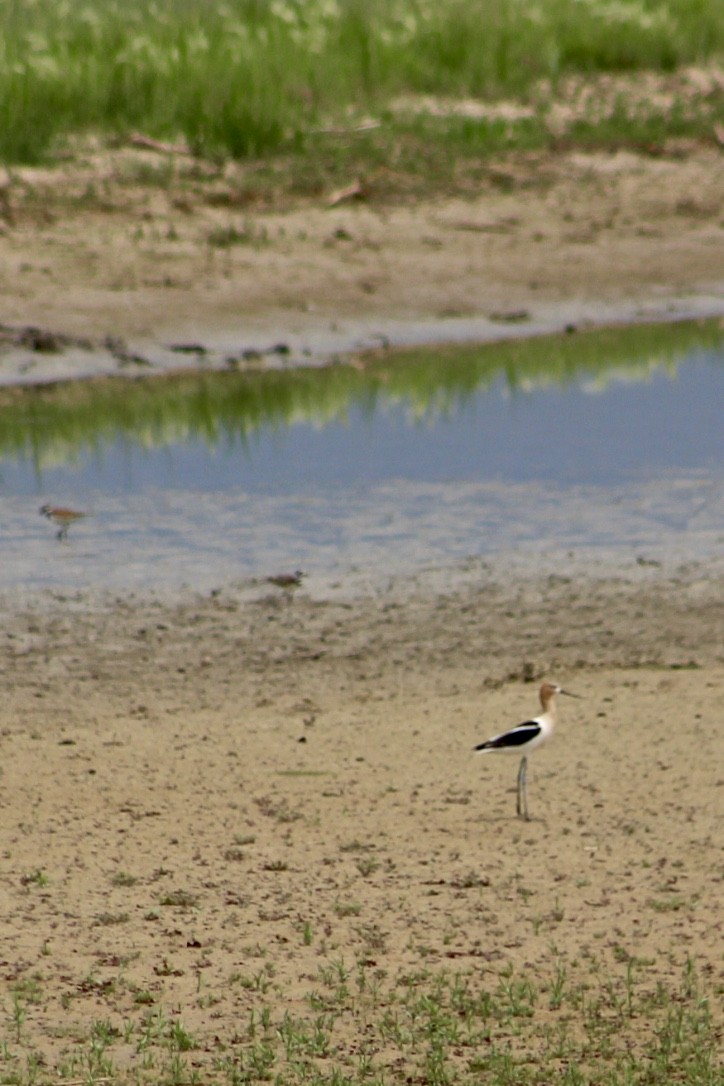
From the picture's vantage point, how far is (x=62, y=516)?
38.3ft

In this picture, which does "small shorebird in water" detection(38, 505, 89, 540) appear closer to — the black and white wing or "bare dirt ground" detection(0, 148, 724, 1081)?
"bare dirt ground" detection(0, 148, 724, 1081)

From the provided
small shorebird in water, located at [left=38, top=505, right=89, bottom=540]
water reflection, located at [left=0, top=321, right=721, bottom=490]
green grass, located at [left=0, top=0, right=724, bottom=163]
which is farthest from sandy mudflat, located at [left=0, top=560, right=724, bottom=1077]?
green grass, located at [left=0, top=0, right=724, bottom=163]

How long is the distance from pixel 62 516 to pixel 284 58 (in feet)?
38.9

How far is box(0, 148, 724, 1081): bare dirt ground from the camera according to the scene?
21.1 feet

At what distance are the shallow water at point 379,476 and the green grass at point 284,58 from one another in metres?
5.23

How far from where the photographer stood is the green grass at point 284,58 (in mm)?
20609

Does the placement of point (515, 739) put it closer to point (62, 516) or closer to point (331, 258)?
point (62, 516)

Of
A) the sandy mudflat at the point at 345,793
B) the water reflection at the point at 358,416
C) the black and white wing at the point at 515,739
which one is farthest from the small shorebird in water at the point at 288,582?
the black and white wing at the point at 515,739

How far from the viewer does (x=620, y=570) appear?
11.0m

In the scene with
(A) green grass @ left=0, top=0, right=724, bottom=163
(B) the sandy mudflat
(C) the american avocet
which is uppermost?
(A) green grass @ left=0, top=0, right=724, bottom=163

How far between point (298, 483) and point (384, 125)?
9.42m

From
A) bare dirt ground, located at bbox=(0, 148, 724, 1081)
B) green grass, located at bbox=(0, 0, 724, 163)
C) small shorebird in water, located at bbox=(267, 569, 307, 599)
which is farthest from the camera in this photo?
green grass, located at bbox=(0, 0, 724, 163)

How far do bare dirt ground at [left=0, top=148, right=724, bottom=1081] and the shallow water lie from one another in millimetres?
623

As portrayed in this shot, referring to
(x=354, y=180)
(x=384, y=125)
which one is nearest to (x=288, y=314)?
(x=354, y=180)
